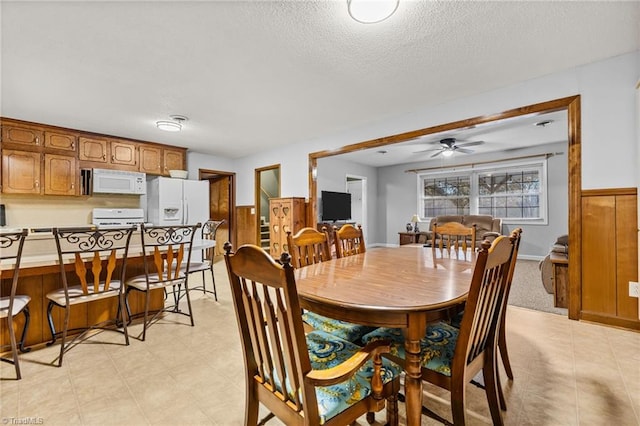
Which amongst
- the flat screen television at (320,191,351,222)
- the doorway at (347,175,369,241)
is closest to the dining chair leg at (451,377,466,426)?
the flat screen television at (320,191,351,222)

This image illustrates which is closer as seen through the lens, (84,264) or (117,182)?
(84,264)

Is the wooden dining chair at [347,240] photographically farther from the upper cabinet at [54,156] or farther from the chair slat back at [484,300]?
the upper cabinet at [54,156]

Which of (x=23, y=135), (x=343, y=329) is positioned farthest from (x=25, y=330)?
(x=23, y=135)

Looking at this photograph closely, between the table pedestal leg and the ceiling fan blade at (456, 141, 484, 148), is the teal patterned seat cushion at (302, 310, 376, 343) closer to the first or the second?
the table pedestal leg

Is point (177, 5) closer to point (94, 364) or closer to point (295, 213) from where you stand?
point (94, 364)

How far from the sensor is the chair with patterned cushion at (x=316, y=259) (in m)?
1.54

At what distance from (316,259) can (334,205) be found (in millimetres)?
4375

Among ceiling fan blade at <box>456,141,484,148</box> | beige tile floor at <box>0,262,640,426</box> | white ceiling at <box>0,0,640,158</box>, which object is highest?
white ceiling at <box>0,0,640,158</box>

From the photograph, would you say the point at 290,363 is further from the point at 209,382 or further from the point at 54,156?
the point at 54,156

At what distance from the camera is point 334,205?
653 cm

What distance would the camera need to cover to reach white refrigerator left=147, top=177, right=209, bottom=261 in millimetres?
5055

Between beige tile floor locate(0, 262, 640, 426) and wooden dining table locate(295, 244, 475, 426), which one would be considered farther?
beige tile floor locate(0, 262, 640, 426)

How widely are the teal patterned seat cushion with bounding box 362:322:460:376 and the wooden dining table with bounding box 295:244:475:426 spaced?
17 centimetres

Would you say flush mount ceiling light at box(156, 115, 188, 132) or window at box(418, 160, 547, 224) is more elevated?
flush mount ceiling light at box(156, 115, 188, 132)
